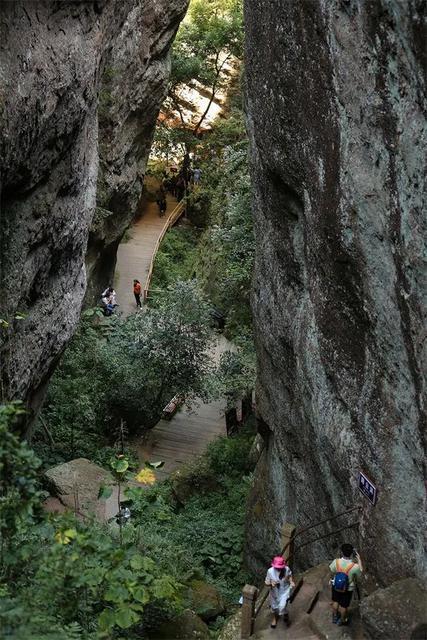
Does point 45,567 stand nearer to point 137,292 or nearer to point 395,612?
point 395,612

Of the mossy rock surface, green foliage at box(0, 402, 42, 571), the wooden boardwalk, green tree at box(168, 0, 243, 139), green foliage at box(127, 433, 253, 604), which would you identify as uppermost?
green tree at box(168, 0, 243, 139)

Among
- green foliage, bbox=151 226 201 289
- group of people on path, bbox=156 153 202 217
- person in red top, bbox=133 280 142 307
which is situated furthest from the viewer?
group of people on path, bbox=156 153 202 217

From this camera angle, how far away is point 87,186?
16.9 m

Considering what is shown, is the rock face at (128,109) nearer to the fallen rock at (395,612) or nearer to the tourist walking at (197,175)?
the tourist walking at (197,175)

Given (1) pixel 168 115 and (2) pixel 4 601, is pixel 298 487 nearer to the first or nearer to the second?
(2) pixel 4 601

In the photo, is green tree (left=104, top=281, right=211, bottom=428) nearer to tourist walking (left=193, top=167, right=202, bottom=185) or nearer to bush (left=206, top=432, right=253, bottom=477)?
bush (left=206, top=432, right=253, bottom=477)

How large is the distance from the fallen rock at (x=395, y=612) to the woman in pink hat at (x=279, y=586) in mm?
1299

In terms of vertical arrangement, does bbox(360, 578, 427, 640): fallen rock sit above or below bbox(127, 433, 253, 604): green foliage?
above

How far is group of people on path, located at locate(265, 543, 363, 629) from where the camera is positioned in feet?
30.5

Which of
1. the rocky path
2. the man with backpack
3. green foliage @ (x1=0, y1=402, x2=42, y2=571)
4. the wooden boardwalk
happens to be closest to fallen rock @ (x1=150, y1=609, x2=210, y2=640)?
the man with backpack

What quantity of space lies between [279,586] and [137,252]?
90.7 ft

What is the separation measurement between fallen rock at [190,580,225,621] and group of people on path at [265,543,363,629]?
379cm

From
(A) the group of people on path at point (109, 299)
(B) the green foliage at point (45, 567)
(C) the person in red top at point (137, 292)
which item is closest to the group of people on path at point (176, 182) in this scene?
(C) the person in red top at point (137, 292)

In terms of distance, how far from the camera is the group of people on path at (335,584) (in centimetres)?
930
